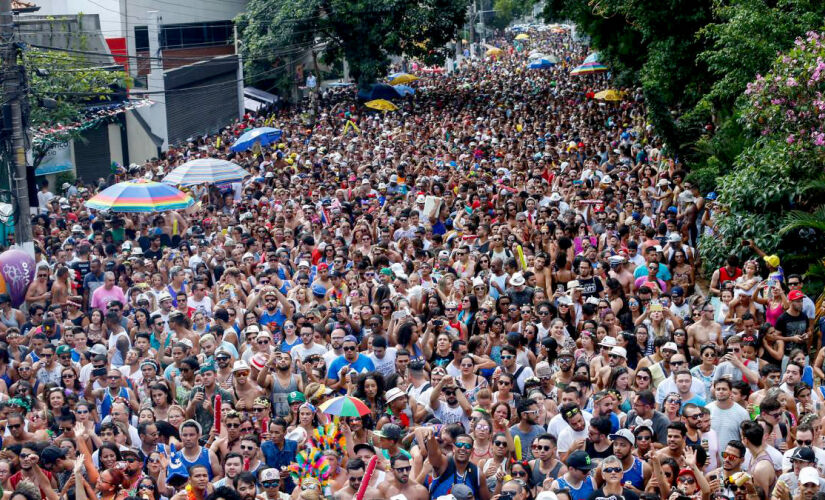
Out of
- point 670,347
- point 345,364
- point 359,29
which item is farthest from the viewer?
point 359,29

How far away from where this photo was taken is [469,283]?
13.3 m

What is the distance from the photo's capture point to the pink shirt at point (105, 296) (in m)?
14.3

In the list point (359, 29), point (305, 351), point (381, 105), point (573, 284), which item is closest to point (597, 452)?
point (305, 351)

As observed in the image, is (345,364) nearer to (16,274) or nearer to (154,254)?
(16,274)

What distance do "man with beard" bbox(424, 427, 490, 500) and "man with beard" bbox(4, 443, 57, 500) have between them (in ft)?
10.1

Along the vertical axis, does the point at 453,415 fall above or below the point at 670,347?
below

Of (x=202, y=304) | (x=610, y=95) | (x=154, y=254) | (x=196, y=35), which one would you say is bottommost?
(x=196, y=35)

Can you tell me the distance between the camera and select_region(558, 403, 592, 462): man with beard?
9000 mm

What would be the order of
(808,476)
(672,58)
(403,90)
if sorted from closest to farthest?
(808,476), (672,58), (403,90)

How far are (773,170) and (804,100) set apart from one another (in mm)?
955

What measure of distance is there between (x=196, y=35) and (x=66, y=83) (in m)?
16.5

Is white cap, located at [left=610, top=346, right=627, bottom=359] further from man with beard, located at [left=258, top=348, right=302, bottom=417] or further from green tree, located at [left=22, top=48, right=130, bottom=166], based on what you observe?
green tree, located at [left=22, top=48, right=130, bottom=166]

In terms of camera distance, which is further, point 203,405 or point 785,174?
point 785,174

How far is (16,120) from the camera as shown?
54.0 feet
